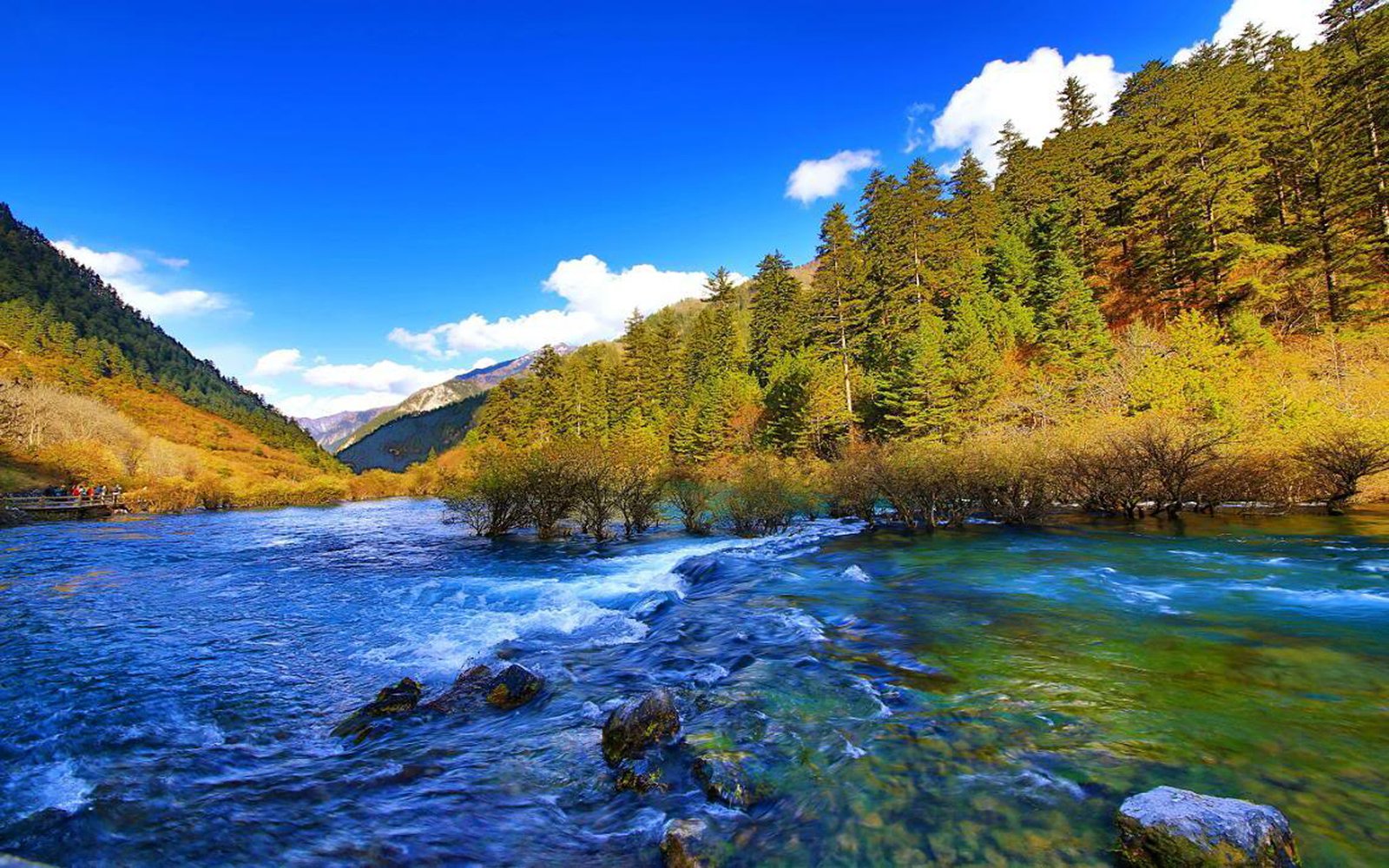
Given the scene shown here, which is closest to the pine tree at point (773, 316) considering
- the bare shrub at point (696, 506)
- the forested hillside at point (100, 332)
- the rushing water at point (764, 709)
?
the bare shrub at point (696, 506)

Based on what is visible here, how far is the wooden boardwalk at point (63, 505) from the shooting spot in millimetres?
40812

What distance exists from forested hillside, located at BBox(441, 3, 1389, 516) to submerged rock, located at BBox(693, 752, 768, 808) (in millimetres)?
19440

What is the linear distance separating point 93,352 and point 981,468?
16901cm

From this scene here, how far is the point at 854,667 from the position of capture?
804 cm

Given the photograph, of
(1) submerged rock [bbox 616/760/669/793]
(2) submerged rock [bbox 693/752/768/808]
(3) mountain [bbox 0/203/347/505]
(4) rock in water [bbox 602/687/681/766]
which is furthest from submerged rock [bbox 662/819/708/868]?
(3) mountain [bbox 0/203/347/505]

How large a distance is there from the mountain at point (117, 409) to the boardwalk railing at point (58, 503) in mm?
5193

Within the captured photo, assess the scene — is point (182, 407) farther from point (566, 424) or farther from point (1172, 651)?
point (1172, 651)

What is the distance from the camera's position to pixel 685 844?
4.43m

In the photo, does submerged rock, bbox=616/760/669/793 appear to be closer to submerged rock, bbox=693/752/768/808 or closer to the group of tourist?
submerged rock, bbox=693/752/768/808

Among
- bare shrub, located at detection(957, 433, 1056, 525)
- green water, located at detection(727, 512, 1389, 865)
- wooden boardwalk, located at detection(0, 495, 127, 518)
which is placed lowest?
green water, located at detection(727, 512, 1389, 865)

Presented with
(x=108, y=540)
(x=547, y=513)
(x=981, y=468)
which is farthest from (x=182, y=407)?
(x=981, y=468)

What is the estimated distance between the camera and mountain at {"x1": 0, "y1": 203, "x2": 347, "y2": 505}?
57719mm

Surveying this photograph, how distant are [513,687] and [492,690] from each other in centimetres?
34

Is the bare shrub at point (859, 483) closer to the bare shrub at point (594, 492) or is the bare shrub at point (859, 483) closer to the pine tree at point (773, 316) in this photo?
the bare shrub at point (594, 492)
